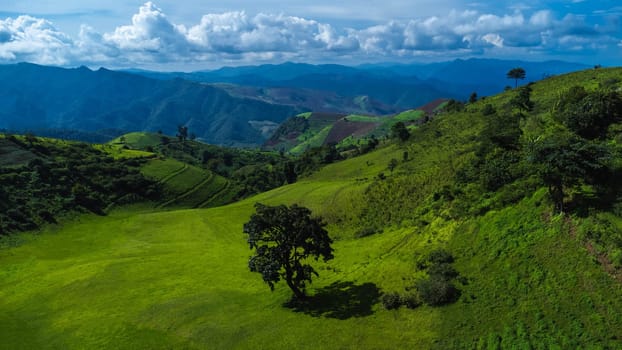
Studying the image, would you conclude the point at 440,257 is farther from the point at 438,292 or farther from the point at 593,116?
the point at 593,116

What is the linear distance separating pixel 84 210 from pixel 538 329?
151m

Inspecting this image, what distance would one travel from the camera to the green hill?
39.6 metres

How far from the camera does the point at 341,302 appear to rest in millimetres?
50531

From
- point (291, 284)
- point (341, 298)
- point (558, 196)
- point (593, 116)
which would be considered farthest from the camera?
point (593, 116)

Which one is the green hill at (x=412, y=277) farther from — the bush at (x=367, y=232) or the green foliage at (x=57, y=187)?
the green foliage at (x=57, y=187)

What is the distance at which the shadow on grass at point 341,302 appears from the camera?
47.7 meters

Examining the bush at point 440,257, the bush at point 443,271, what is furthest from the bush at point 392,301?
the bush at point 440,257

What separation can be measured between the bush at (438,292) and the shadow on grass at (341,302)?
6.20m

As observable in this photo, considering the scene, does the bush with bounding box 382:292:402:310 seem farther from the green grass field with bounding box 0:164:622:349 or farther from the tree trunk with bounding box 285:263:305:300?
the tree trunk with bounding box 285:263:305:300

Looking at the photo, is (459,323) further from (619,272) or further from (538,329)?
(619,272)

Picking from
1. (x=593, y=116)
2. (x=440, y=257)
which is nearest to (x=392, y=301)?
(x=440, y=257)

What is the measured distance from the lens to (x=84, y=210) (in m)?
146

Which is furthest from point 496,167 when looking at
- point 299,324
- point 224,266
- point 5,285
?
point 5,285

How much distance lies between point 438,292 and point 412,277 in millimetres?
6019
